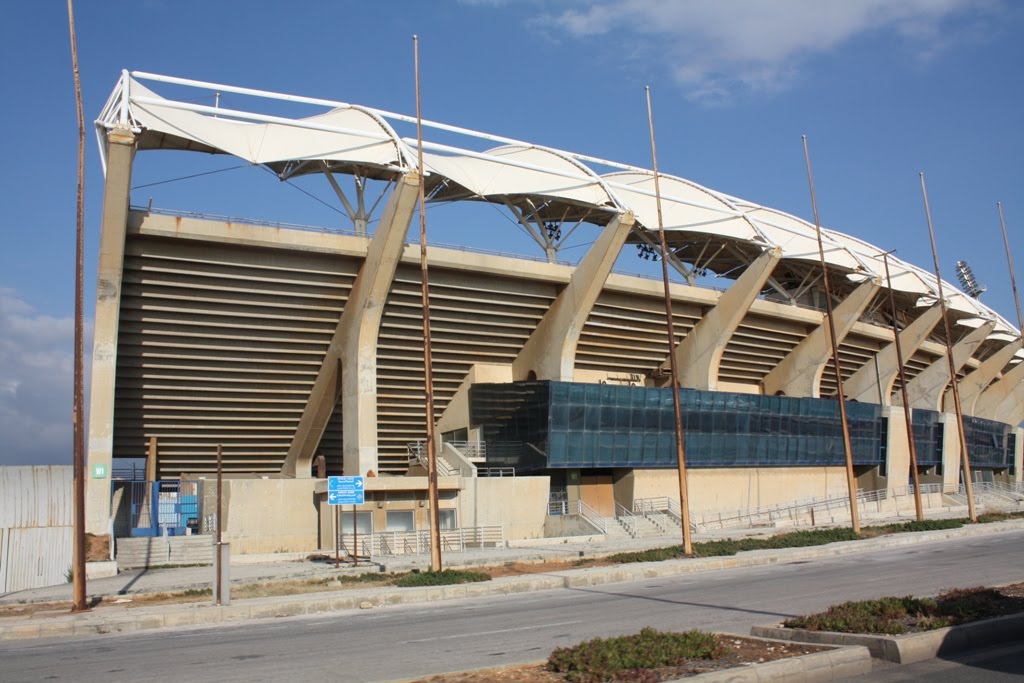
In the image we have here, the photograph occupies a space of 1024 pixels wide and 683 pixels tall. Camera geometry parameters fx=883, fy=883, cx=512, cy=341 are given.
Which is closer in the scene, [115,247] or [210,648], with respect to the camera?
[210,648]

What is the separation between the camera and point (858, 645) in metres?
9.41

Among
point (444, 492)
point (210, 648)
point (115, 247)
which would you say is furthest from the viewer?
point (444, 492)

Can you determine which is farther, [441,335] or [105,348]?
[441,335]

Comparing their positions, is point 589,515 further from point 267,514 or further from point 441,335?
point 267,514

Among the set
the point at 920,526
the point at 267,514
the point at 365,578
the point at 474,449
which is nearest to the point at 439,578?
the point at 365,578

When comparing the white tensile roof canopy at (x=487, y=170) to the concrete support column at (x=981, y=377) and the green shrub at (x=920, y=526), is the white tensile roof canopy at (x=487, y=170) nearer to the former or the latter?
the green shrub at (x=920, y=526)

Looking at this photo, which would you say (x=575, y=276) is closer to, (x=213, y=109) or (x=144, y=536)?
(x=213, y=109)

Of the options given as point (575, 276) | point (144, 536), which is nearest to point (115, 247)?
point (144, 536)

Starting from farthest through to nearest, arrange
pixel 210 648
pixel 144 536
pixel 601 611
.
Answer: pixel 144 536 < pixel 601 611 < pixel 210 648

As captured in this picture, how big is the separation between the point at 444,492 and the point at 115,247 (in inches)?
670

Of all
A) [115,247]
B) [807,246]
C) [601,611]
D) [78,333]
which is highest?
[807,246]

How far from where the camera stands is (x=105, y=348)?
1339 inches

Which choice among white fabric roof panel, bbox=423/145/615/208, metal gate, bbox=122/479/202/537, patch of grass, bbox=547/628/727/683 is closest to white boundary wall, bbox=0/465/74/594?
metal gate, bbox=122/479/202/537

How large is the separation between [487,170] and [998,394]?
71600 mm
